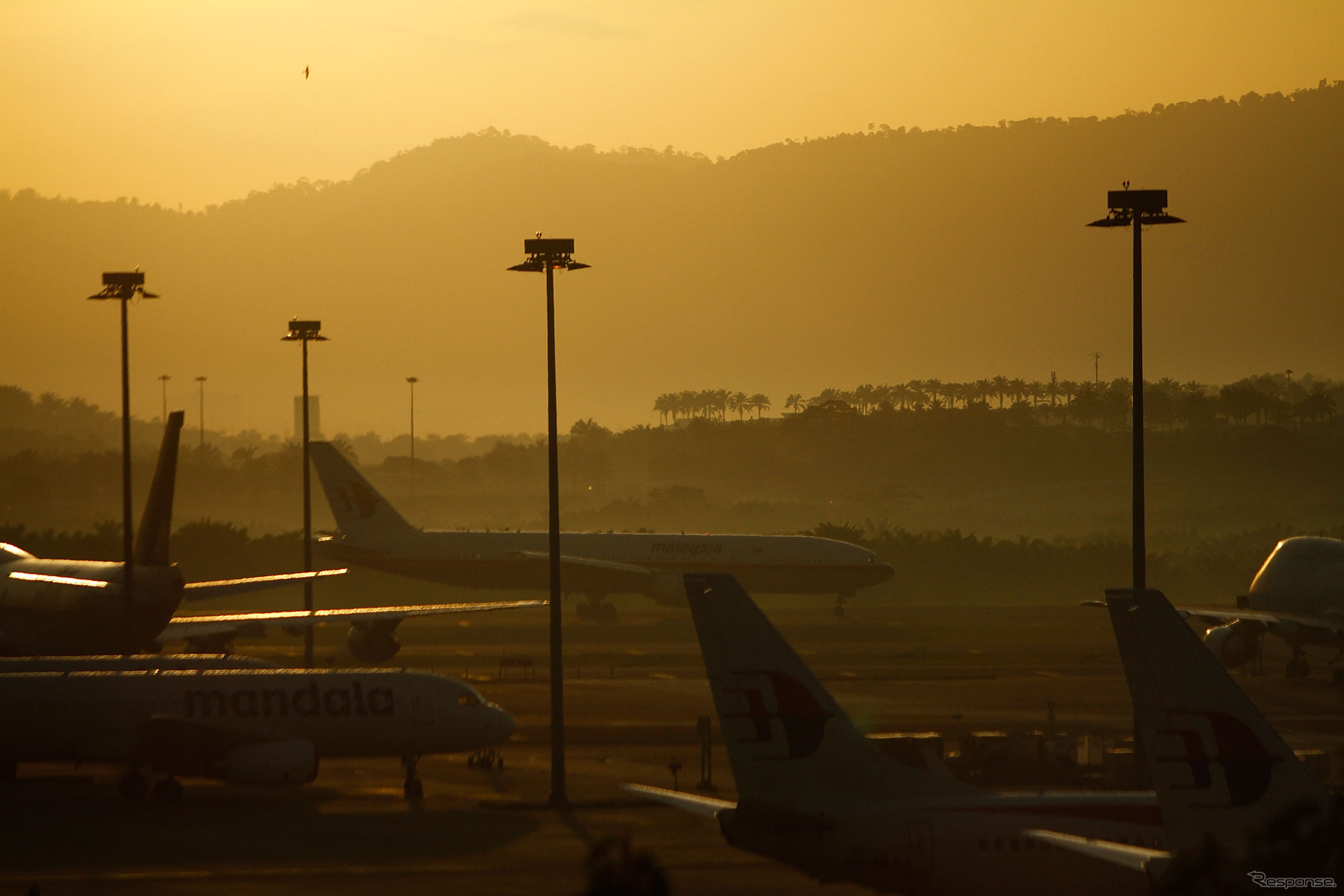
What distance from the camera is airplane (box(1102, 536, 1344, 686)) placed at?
59.4 metres

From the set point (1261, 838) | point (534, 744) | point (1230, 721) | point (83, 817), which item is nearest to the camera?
point (1261, 838)

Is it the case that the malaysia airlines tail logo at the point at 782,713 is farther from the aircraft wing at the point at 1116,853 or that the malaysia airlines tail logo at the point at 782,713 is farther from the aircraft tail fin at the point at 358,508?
the aircraft tail fin at the point at 358,508

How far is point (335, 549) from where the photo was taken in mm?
93812

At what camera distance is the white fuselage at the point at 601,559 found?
93250 mm

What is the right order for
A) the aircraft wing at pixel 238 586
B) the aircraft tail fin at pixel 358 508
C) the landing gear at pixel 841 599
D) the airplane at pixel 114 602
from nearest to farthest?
1. the airplane at pixel 114 602
2. the aircraft wing at pixel 238 586
3. the aircraft tail fin at pixel 358 508
4. the landing gear at pixel 841 599

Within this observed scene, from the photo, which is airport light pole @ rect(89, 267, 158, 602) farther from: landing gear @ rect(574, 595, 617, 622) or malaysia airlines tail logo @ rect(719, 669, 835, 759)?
landing gear @ rect(574, 595, 617, 622)

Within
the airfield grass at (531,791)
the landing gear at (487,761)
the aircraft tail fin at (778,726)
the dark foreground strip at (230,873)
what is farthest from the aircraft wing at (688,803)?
the landing gear at (487,761)

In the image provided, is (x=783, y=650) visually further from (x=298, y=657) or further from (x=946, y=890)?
(x=298, y=657)

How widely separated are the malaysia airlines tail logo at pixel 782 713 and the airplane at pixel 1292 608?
40635 mm

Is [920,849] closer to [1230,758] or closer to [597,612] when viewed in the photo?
[1230,758]

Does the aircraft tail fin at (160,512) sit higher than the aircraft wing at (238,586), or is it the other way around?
the aircraft tail fin at (160,512)

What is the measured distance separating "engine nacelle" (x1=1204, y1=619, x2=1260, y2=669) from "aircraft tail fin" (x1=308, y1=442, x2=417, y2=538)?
4957cm

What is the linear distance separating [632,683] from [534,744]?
55.6 ft

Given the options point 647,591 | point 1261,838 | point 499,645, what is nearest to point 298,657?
point 499,645
